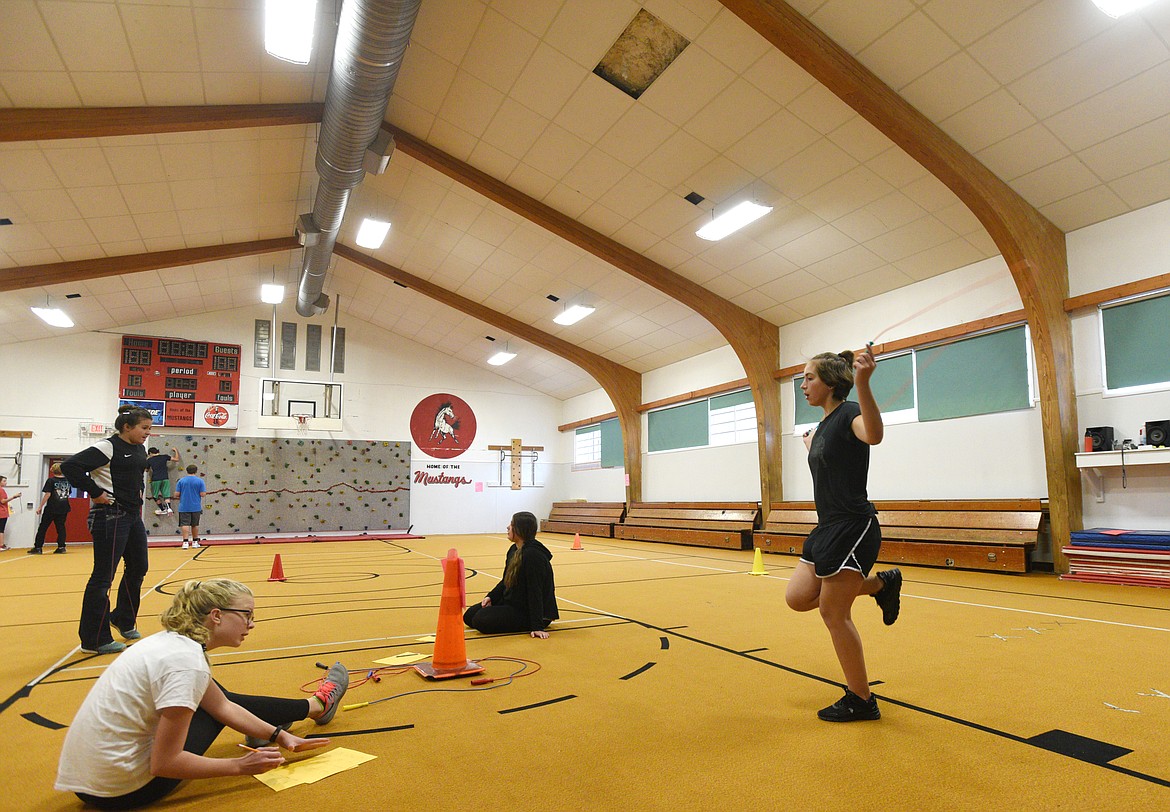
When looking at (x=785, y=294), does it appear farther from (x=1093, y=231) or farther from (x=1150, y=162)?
(x=1150, y=162)

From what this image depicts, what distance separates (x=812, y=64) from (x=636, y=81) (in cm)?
192

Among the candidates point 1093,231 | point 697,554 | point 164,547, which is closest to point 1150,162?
point 1093,231

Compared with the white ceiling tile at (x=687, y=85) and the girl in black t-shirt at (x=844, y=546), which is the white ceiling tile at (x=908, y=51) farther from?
the girl in black t-shirt at (x=844, y=546)

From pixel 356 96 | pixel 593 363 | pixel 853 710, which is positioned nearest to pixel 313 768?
pixel 853 710

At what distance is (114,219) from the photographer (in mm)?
9742

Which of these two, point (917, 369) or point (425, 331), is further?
point (425, 331)

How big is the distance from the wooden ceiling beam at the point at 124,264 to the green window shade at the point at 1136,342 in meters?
12.8

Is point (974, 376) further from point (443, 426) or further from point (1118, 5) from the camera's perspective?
point (443, 426)

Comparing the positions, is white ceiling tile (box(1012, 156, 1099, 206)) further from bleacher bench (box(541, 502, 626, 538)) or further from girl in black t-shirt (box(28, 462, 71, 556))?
girl in black t-shirt (box(28, 462, 71, 556))

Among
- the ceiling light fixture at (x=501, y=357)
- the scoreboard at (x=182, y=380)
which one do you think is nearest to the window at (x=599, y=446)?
the ceiling light fixture at (x=501, y=357)

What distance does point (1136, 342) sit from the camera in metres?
7.30

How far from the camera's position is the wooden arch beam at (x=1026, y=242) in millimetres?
6477

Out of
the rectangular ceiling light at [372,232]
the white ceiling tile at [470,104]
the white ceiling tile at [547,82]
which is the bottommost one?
the rectangular ceiling light at [372,232]

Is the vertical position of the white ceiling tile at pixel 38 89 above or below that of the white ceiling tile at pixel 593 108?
below
